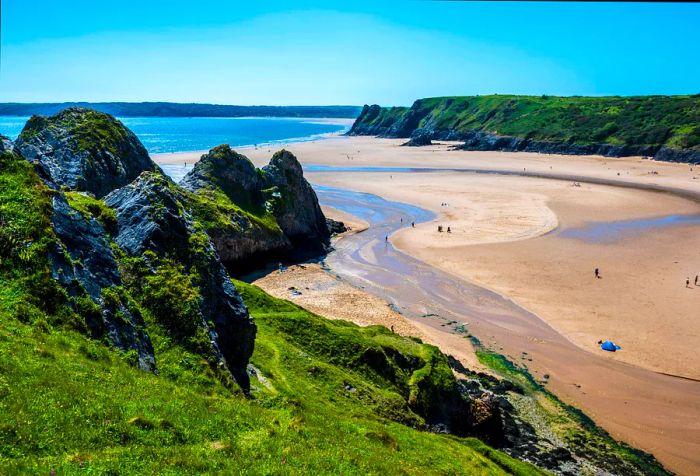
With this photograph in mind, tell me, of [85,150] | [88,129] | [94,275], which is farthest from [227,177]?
[94,275]

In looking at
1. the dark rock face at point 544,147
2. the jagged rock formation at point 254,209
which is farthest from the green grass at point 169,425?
the dark rock face at point 544,147

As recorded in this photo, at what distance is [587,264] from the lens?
5538cm

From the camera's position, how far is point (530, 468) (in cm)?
2166

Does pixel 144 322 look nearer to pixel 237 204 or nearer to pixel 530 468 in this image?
pixel 530 468

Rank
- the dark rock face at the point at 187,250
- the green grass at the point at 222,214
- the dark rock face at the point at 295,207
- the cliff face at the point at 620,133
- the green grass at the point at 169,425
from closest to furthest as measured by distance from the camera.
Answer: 1. the green grass at the point at 169,425
2. the dark rock face at the point at 187,250
3. the green grass at the point at 222,214
4. the dark rock face at the point at 295,207
5. the cliff face at the point at 620,133

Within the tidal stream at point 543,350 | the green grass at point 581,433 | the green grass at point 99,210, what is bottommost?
the green grass at point 581,433

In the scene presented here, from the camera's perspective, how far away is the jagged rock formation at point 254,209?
51.5m

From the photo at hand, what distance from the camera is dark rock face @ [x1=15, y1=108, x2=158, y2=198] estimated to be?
45344 millimetres

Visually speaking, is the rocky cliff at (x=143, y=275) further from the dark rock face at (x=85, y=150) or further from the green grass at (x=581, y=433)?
the dark rock face at (x=85, y=150)

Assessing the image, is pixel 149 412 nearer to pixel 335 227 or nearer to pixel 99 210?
pixel 99 210

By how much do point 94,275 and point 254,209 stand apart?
4211 centimetres

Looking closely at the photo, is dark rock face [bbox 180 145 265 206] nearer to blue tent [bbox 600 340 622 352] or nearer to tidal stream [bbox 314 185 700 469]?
tidal stream [bbox 314 185 700 469]

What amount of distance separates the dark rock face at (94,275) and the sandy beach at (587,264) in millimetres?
24351

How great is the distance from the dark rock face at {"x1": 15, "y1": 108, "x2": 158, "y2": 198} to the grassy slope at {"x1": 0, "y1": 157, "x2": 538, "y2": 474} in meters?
27.1
